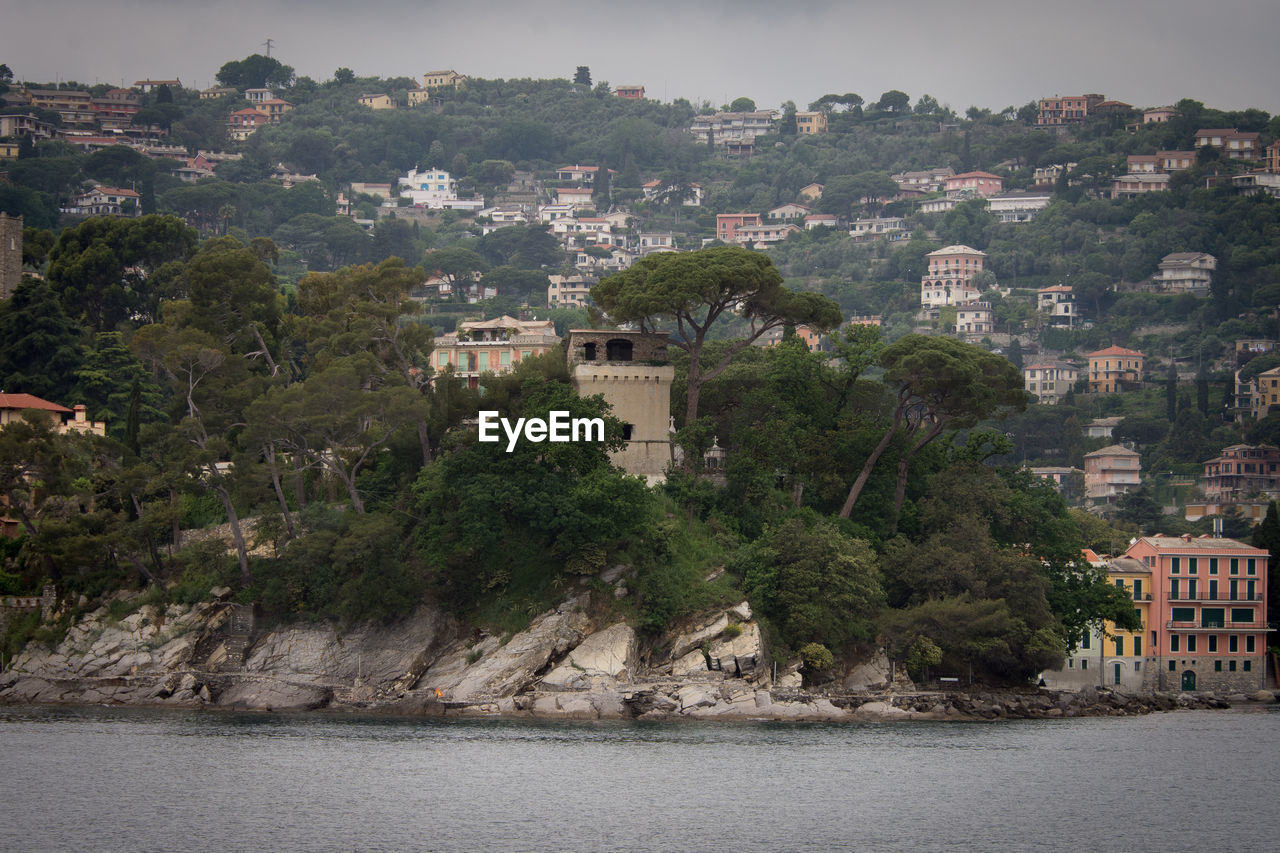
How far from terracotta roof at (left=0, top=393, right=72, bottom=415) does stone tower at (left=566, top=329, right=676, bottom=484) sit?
2061cm

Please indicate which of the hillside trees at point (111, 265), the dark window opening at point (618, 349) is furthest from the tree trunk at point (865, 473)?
the hillside trees at point (111, 265)

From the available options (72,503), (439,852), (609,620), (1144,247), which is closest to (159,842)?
(439,852)

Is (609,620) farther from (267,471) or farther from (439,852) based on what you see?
(439,852)

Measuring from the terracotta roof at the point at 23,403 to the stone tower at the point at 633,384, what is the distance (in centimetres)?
2061

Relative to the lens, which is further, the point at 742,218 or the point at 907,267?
the point at 742,218

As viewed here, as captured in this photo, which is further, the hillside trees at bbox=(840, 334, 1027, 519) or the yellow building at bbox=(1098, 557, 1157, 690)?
the yellow building at bbox=(1098, 557, 1157, 690)

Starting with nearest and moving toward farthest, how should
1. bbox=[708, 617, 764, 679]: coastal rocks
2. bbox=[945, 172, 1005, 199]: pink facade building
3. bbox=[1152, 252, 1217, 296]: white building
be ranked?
1. bbox=[708, 617, 764, 679]: coastal rocks
2. bbox=[1152, 252, 1217, 296]: white building
3. bbox=[945, 172, 1005, 199]: pink facade building

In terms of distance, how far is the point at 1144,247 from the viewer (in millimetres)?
165250

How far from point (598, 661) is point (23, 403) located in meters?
26.7

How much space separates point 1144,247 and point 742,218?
163ft

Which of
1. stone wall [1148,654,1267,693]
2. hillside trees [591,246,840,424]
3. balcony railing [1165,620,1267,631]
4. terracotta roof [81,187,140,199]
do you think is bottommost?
stone wall [1148,654,1267,693]

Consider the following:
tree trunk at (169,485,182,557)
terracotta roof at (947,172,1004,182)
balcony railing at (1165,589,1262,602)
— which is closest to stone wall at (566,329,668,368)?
tree trunk at (169,485,182,557)

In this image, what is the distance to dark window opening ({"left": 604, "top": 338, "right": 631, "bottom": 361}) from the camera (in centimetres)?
6253

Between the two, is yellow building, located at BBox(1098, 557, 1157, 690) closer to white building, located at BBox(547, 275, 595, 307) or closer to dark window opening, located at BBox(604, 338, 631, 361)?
dark window opening, located at BBox(604, 338, 631, 361)
